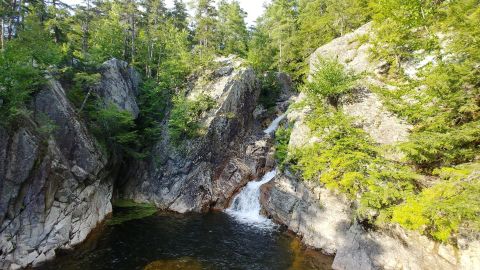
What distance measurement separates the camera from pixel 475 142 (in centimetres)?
1315

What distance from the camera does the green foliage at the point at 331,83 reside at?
63.9ft

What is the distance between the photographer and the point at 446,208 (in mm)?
10719

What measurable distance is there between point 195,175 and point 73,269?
1320 cm

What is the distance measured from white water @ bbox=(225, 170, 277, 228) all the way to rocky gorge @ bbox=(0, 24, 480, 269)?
2.63 feet

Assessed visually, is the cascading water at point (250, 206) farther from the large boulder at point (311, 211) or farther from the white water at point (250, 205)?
the large boulder at point (311, 211)

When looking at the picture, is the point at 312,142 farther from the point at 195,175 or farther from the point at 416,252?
the point at 195,175

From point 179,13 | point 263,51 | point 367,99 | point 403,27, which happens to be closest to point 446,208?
point 367,99

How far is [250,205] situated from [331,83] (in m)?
12.0

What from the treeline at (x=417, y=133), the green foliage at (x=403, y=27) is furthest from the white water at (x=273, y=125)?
the green foliage at (x=403, y=27)

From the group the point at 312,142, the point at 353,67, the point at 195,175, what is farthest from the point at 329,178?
the point at 195,175

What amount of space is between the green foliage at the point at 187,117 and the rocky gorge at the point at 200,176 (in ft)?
1.85

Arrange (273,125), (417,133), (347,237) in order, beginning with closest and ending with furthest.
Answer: (417,133)
(347,237)
(273,125)

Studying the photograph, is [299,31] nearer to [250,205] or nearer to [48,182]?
[250,205]

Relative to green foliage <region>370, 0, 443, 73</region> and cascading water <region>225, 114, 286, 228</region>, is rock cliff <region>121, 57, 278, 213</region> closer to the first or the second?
cascading water <region>225, 114, 286, 228</region>
